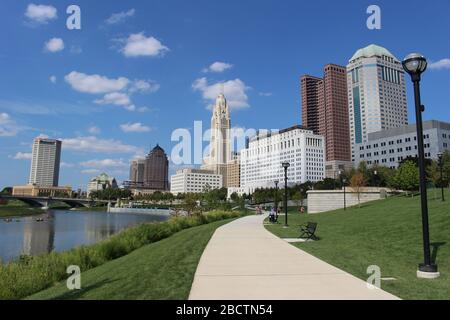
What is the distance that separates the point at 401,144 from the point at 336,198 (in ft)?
295

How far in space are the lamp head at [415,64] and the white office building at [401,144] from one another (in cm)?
10592

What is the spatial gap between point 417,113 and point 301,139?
173468 mm

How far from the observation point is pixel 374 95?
18988 cm

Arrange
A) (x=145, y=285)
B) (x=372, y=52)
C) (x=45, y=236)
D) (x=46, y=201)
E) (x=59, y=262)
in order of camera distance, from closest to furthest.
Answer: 1. (x=145, y=285)
2. (x=59, y=262)
3. (x=45, y=236)
4. (x=46, y=201)
5. (x=372, y=52)

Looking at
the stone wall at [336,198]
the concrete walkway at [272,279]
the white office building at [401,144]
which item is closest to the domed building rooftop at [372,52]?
the white office building at [401,144]

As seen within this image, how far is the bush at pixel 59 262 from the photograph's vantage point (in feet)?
32.8

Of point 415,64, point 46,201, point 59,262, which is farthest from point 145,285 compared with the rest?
point 46,201

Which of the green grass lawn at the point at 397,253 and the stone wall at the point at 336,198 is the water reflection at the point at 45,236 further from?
the stone wall at the point at 336,198

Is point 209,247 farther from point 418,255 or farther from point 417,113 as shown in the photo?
point 417,113

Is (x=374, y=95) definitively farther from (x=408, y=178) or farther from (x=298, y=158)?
(x=408, y=178)

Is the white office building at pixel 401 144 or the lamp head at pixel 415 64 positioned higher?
the white office building at pixel 401 144

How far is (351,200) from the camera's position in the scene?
51.9 metres

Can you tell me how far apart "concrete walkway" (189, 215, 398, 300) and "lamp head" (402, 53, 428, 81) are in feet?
17.1

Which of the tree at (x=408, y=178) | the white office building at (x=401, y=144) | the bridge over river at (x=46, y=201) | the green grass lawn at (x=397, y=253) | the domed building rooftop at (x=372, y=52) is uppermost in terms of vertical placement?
the domed building rooftop at (x=372, y=52)
